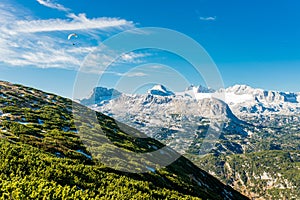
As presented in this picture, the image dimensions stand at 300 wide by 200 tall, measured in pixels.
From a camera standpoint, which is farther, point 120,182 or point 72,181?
point 120,182

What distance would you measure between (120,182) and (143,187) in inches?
124

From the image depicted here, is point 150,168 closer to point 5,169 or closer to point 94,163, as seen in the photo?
point 94,163

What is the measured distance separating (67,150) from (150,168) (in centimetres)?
1420

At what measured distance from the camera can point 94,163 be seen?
120 ft

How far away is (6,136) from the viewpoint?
37812 millimetres

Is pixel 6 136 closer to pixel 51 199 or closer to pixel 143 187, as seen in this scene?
pixel 143 187

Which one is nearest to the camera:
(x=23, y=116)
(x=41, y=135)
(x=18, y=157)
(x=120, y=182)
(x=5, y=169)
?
(x=5, y=169)

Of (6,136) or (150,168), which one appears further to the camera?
(150,168)

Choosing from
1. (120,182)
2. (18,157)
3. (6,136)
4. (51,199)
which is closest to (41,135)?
(6,136)

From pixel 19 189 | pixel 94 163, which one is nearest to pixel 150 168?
pixel 94 163

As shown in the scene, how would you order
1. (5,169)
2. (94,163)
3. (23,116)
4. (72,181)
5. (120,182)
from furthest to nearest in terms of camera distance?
(23,116), (94,163), (120,182), (72,181), (5,169)

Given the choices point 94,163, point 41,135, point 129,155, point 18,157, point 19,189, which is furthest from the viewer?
point 129,155

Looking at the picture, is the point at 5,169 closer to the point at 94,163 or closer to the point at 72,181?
the point at 72,181

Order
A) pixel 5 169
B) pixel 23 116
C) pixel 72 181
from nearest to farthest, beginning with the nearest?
pixel 5 169 → pixel 72 181 → pixel 23 116
